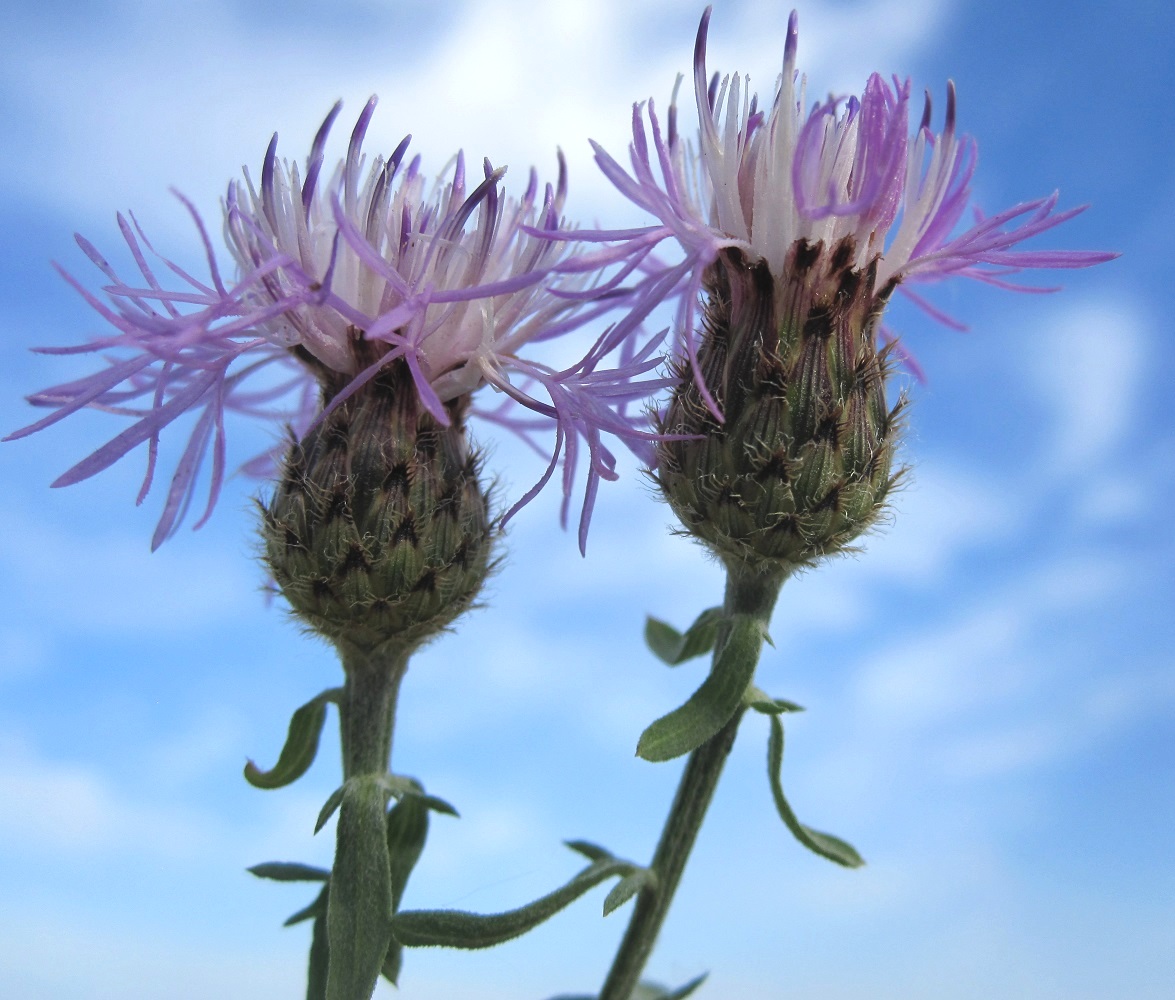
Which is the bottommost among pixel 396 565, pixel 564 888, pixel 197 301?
pixel 564 888

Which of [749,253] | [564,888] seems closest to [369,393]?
[749,253]

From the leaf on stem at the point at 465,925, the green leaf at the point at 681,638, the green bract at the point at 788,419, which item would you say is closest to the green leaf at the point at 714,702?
the green bract at the point at 788,419

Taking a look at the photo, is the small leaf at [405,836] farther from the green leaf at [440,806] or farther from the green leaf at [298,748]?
the green leaf at [298,748]

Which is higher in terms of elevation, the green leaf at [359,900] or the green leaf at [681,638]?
the green leaf at [681,638]

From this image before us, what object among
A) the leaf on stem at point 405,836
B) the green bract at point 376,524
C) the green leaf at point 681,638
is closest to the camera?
the green bract at point 376,524

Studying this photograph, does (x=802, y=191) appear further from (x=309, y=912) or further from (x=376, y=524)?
(x=309, y=912)

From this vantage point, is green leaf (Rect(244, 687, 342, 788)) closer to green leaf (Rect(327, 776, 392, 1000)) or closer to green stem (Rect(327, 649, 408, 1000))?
green stem (Rect(327, 649, 408, 1000))

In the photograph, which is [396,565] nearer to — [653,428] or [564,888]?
[653,428]
